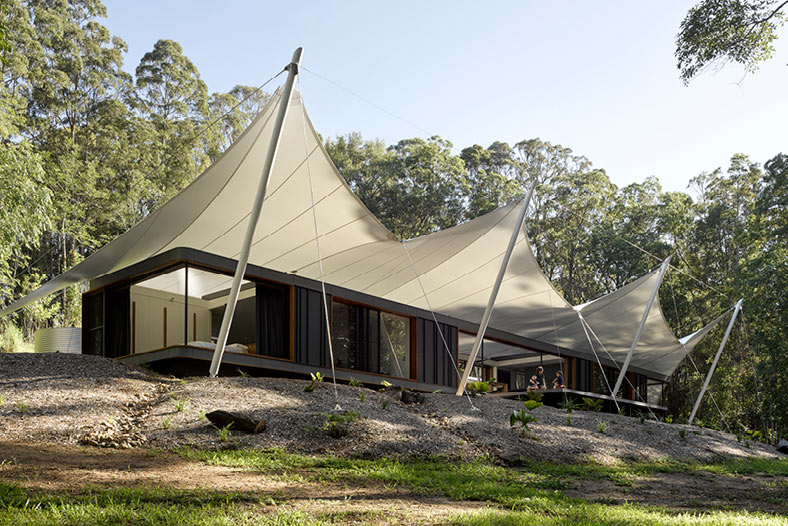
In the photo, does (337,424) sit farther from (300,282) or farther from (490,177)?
(490,177)

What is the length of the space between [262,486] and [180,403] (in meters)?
2.92

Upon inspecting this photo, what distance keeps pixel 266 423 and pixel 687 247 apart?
2518cm

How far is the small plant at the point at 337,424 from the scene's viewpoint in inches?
262

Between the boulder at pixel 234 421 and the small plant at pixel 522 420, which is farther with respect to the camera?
the small plant at pixel 522 420

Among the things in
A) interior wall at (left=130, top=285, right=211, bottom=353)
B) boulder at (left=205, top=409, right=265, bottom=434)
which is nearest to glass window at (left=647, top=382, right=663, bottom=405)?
interior wall at (left=130, top=285, right=211, bottom=353)

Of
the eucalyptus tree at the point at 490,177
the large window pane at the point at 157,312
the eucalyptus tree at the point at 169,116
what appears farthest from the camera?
the eucalyptus tree at the point at 490,177

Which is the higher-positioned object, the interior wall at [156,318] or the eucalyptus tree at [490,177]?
the eucalyptus tree at [490,177]

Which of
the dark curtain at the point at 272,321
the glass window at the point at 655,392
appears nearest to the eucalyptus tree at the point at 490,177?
the glass window at the point at 655,392

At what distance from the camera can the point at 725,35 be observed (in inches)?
312

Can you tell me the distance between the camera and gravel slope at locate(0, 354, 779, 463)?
624 centimetres

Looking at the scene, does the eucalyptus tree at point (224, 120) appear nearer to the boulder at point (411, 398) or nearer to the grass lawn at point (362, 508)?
the boulder at point (411, 398)

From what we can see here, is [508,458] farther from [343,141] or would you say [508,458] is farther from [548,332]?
[343,141]

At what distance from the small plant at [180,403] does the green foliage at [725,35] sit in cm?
694

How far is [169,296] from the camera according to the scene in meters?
11.8
